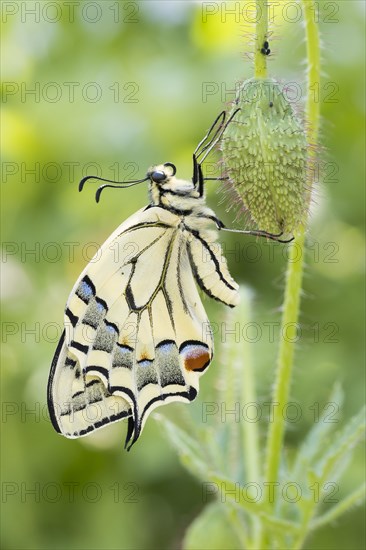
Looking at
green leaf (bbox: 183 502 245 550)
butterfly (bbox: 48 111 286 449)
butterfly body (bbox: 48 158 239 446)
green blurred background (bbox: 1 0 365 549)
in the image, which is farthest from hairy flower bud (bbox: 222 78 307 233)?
green blurred background (bbox: 1 0 365 549)

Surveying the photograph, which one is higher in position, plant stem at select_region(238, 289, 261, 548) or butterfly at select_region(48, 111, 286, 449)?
butterfly at select_region(48, 111, 286, 449)

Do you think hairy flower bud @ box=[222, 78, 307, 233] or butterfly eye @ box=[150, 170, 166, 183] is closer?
hairy flower bud @ box=[222, 78, 307, 233]

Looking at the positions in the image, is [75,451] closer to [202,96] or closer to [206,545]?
[206,545]

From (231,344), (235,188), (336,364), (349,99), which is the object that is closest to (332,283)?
(336,364)

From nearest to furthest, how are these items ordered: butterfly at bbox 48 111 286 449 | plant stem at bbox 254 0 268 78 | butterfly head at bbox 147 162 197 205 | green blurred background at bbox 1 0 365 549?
plant stem at bbox 254 0 268 78
butterfly at bbox 48 111 286 449
butterfly head at bbox 147 162 197 205
green blurred background at bbox 1 0 365 549

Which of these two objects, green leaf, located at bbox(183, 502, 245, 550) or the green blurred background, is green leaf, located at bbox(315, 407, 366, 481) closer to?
green leaf, located at bbox(183, 502, 245, 550)

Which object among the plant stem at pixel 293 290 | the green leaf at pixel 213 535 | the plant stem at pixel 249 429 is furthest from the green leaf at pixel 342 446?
the green leaf at pixel 213 535
